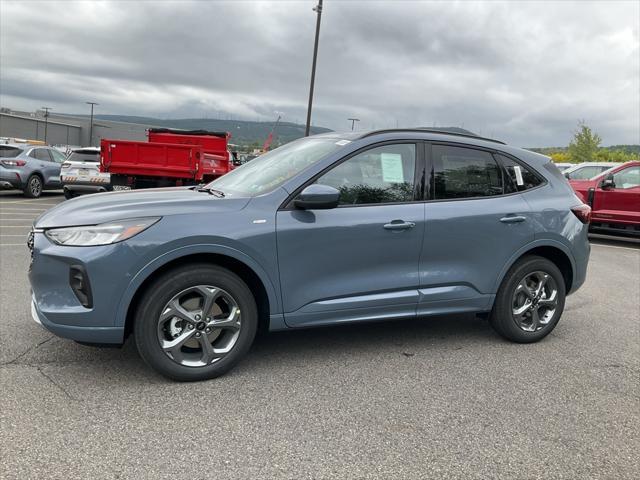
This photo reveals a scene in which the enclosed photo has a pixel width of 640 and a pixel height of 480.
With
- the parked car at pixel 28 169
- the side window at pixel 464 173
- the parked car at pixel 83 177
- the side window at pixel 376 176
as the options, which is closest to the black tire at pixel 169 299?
the side window at pixel 376 176

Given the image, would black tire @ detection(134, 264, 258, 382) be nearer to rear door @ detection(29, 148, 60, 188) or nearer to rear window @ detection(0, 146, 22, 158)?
rear window @ detection(0, 146, 22, 158)

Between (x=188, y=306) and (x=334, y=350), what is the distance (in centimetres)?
131

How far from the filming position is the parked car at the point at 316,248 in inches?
126

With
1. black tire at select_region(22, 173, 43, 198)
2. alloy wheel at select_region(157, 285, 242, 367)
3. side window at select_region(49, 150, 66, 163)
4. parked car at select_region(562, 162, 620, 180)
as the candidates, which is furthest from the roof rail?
side window at select_region(49, 150, 66, 163)

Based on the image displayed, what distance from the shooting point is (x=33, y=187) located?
16.0 m

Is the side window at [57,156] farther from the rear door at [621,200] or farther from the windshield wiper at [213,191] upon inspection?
the rear door at [621,200]

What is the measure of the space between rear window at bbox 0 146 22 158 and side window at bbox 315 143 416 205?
14890 millimetres

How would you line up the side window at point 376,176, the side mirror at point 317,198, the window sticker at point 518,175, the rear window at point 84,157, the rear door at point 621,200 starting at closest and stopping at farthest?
the side mirror at point 317,198 < the side window at point 376,176 < the window sticker at point 518,175 < the rear door at point 621,200 < the rear window at point 84,157

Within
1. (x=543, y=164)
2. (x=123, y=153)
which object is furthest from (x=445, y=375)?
(x=123, y=153)

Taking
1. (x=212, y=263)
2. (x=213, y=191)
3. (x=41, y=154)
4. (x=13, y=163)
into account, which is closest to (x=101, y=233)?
(x=212, y=263)

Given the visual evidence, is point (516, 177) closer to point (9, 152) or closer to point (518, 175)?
point (518, 175)

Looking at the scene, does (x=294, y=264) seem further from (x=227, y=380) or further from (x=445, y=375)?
(x=445, y=375)

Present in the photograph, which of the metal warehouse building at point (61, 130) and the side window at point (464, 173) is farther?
the metal warehouse building at point (61, 130)

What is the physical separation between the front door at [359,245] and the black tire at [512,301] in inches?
34.5
